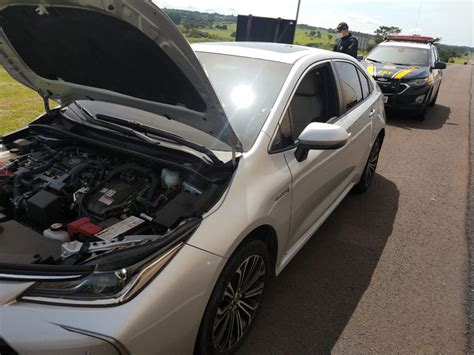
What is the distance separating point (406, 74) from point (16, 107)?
7.77 meters

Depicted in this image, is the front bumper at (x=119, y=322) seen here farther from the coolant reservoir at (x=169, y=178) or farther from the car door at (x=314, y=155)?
the car door at (x=314, y=155)

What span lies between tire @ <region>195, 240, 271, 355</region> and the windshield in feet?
2.08

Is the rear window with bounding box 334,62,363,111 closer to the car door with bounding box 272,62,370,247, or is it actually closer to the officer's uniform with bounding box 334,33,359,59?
the car door with bounding box 272,62,370,247

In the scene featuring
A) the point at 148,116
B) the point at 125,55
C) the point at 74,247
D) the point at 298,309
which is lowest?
the point at 298,309

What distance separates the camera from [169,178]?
2.24 meters

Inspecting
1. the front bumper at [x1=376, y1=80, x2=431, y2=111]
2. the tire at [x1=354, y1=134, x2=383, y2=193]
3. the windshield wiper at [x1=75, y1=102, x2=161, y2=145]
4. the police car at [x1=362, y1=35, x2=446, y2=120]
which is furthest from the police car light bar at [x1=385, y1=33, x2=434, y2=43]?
the windshield wiper at [x1=75, y1=102, x2=161, y2=145]

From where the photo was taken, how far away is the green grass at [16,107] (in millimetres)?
5930

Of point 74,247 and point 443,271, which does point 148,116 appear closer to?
point 74,247

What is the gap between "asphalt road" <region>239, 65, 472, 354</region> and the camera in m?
2.52

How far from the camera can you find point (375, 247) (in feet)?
11.7

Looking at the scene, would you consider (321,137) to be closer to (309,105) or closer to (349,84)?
(309,105)

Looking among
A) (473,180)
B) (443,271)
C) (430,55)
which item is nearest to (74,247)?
(443,271)

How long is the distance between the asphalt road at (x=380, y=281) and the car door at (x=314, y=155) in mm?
409

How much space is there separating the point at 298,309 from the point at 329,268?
1.99ft
